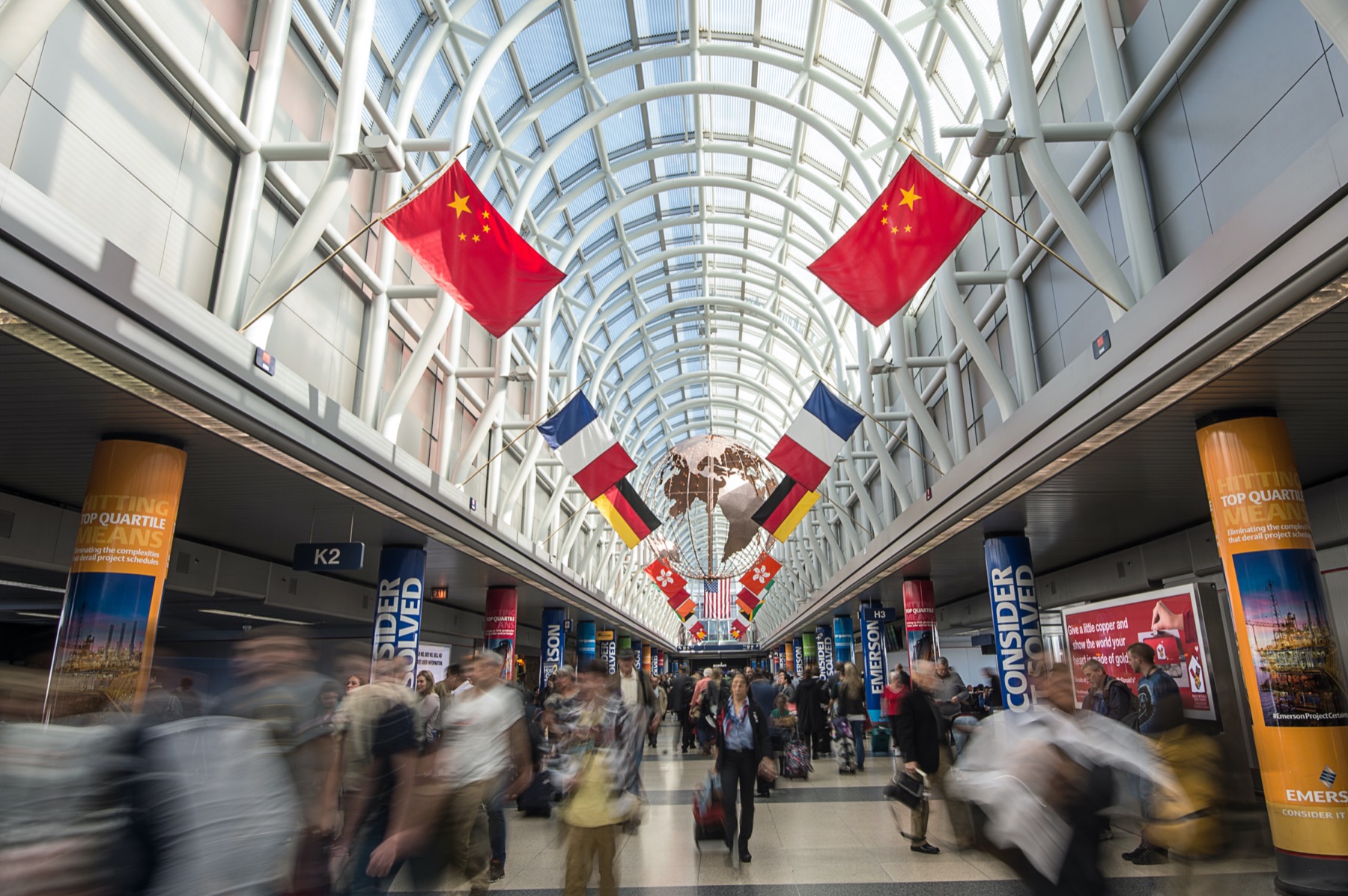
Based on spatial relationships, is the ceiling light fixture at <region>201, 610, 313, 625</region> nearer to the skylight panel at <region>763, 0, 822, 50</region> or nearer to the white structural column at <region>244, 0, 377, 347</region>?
the white structural column at <region>244, 0, 377, 347</region>

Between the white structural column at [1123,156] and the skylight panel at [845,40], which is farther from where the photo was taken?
the skylight panel at [845,40]

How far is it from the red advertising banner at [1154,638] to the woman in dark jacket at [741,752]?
10.2 ft

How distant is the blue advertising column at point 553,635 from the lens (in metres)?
28.6

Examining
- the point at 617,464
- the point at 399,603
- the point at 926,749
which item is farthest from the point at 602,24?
the point at 926,749

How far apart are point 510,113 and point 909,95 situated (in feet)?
33.3

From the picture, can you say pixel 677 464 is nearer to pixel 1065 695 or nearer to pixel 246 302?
pixel 246 302

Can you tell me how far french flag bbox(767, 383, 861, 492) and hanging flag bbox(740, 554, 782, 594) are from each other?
19.6 m

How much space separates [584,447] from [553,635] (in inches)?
585

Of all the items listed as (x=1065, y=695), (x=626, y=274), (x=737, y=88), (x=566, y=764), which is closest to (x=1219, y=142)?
(x=1065, y=695)

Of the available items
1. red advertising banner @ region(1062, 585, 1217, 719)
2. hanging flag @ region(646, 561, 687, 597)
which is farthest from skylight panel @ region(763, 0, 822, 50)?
hanging flag @ region(646, 561, 687, 597)

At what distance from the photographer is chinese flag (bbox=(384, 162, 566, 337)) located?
9.34m

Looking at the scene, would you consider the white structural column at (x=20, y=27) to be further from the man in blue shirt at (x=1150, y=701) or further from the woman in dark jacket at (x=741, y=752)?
the man in blue shirt at (x=1150, y=701)

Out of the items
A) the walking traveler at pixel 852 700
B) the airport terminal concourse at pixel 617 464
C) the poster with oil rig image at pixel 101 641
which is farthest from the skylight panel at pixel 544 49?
the poster with oil rig image at pixel 101 641

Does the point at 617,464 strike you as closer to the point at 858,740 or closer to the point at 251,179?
the point at 858,740
